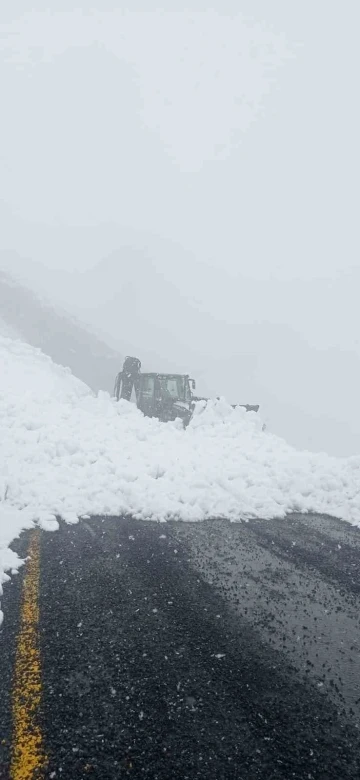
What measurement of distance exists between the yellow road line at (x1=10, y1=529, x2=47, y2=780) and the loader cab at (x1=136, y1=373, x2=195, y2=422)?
1496 cm

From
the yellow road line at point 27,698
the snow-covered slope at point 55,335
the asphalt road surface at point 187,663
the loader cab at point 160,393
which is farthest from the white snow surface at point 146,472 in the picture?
the snow-covered slope at point 55,335

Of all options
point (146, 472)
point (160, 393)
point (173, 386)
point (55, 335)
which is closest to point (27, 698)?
point (146, 472)

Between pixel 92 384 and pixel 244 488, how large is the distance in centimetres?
3334

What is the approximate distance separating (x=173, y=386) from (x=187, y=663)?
17.0m

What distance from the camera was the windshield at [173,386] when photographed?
19.5m

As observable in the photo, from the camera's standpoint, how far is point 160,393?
1925 cm

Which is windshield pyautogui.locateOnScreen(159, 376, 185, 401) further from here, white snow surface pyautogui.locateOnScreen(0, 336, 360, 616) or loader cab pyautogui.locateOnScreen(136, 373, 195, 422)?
white snow surface pyautogui.locateOnScreen(0, 336, 360, 616)

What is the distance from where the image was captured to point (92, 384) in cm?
3988

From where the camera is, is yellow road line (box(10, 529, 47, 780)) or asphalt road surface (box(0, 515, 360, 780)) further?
asphalt road surface (box(0, 515, 360, 780))

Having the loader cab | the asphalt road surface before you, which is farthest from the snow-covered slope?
the asphalt road surface

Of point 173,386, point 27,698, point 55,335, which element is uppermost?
point 27,698

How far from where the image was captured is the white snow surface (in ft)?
21.7

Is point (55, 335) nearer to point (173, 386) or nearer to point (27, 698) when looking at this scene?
point (173, 386)

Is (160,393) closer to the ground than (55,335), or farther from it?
farther from it
